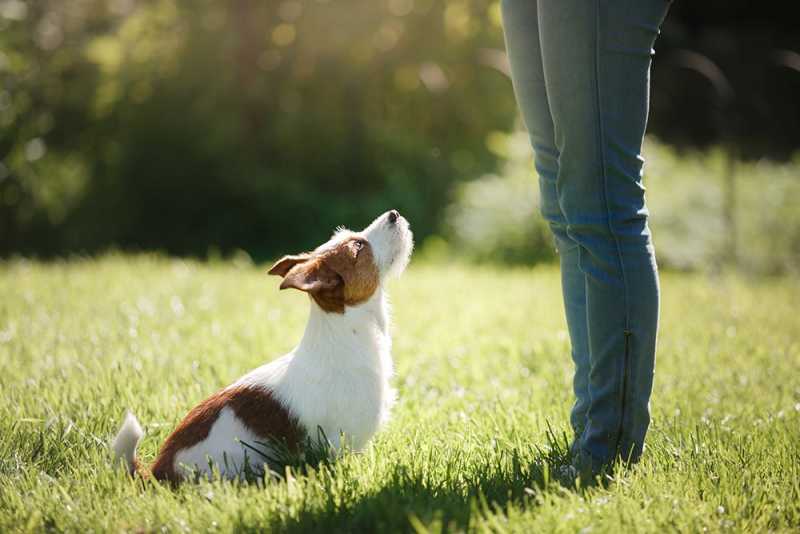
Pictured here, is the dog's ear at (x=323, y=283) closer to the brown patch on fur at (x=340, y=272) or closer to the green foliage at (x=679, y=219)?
the brown patch on fur at (x=340, y=272)

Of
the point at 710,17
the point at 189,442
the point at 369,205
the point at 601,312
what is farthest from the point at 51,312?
the point at 710,17

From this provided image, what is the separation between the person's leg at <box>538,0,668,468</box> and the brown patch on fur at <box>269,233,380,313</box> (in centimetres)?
77

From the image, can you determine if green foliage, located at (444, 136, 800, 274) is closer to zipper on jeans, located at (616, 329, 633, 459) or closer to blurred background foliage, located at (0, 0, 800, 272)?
blurred background foliage, located at (0, 0, 800, 272)

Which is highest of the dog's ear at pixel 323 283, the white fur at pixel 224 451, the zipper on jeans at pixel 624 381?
the dog's ear at pixel 323 283

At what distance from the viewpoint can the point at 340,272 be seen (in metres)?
2.71

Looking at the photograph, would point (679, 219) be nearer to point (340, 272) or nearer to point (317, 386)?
point (340, 272)

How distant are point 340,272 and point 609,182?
964 millimetres

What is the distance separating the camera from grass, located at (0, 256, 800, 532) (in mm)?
2184

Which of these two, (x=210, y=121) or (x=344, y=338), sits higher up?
(x=210, y=121)

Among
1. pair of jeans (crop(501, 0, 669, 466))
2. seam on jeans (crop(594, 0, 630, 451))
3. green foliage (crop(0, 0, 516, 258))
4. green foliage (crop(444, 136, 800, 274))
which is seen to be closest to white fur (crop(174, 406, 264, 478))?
pair of jeans (crop(501, 0, 669, 466))

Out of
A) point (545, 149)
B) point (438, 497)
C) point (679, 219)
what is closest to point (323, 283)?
point (438, 497)

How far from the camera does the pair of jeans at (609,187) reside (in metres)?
2.28

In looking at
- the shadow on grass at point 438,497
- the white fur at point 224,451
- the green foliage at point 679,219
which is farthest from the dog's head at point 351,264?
the green foliage at point 679,219

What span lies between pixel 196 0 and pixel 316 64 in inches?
67.9
